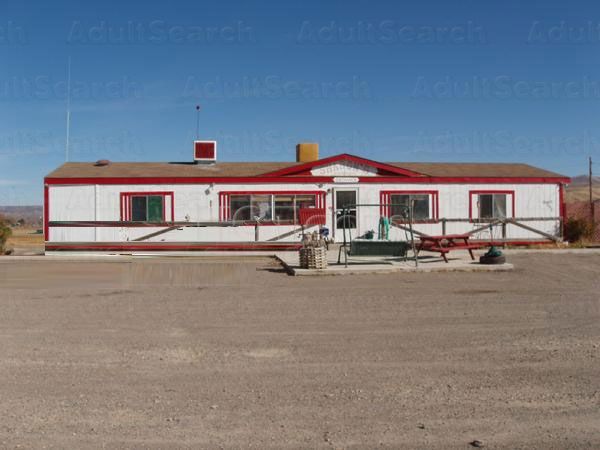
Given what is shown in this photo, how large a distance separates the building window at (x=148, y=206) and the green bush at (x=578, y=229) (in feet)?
49.0

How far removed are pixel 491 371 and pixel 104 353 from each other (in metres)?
3.93

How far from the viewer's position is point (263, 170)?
24.7 m

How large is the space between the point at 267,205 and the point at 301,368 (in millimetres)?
17098

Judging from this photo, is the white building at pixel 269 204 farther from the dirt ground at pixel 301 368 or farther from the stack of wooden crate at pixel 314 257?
the dirt ground at pixel 301 368

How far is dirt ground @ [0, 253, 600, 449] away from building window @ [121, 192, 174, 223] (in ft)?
36.7

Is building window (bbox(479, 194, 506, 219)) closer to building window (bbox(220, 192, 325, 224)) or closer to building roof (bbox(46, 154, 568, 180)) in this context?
building roof (bbox(46, 154, 568, 180))

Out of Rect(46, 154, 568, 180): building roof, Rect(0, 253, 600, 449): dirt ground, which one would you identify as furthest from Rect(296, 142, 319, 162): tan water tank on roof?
Rect(0, 253, 600, 449): dirt ground

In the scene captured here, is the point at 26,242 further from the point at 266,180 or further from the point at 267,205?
the point at 266,180

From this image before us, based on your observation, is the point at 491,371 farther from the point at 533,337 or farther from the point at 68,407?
the point at 68,407

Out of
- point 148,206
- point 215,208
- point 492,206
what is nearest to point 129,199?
point 148,206

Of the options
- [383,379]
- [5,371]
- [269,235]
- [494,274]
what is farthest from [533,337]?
[269,235]

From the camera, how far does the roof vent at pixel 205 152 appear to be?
26.6m

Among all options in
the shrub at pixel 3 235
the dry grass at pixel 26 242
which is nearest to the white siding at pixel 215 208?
the shrub at pixel 3 235

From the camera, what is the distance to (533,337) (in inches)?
296
